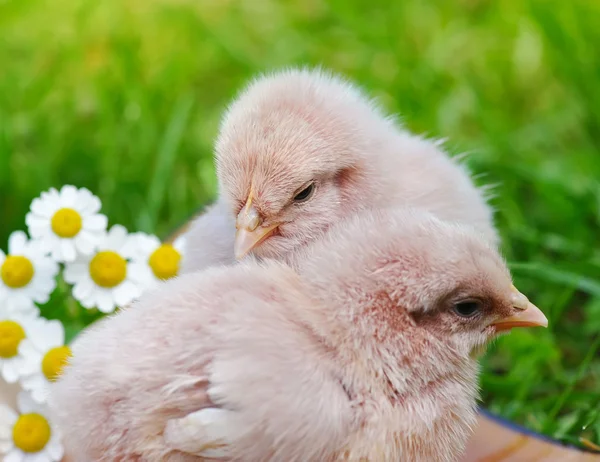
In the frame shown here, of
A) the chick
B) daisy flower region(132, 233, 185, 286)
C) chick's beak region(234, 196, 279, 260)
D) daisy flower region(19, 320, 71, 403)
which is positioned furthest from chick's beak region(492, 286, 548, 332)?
daisy flower region(19, 320, 71, 403)

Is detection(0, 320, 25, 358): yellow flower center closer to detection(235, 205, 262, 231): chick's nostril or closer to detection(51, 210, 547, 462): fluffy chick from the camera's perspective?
detection(51, 210, 547, 462): fluffy chick

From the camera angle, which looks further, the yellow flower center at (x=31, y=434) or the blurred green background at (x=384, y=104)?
the blurred green background at (x=384, y=104)

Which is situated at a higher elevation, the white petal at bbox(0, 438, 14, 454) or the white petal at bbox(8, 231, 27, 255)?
the white petal at bbox(8, 231, 27, 255)

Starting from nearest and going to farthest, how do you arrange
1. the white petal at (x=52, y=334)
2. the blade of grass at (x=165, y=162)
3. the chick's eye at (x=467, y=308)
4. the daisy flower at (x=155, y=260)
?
1. the chick's eye at (x=467, y=308)
2. the white petal at (x=52, y=334)
3. the daisy flower at (x=155, y=260)
4. the blade of grass at (x=165, y=162)

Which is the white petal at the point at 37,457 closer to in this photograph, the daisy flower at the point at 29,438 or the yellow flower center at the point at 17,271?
the daisy flower at the point at 29,438

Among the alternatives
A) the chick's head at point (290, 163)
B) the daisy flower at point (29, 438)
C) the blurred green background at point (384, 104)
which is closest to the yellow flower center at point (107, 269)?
the daisy flower at point (29, 438)

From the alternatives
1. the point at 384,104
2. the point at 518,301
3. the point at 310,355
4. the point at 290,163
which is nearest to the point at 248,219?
the point at 290,163
